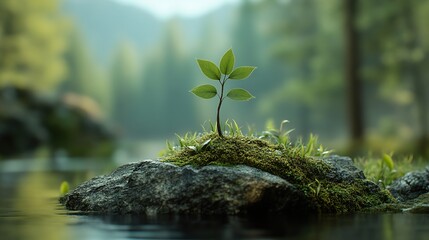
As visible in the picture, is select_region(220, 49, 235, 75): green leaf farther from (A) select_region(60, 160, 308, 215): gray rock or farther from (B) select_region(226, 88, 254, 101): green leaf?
(A) select_region(60, 160, 308, 215): gray rock

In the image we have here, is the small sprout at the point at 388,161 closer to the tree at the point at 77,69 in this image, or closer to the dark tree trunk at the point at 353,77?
the dark tree trunk at the point at 353,77

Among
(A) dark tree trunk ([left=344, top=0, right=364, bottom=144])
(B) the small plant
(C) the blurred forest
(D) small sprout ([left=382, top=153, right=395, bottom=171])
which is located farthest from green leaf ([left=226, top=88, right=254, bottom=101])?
(A) dark tree trunk ([left=344, top=0, right=364, bottom=144])

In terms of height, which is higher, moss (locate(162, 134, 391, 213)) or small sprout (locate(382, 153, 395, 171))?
small sprout (locate(382, 153, 395, 171))

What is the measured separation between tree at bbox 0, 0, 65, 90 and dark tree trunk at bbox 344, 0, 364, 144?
69.5ft

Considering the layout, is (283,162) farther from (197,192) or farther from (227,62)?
(227,62)

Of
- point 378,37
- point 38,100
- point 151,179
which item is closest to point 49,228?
point 151,179

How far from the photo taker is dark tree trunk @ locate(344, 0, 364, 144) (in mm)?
20656

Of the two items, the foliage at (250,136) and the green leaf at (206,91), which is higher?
the green leaf at (206,91)

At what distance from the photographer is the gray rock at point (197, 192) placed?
553 centimetres

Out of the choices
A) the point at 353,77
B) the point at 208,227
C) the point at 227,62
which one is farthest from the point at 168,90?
the point at 208,227

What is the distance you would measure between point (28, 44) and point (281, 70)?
43.6 m

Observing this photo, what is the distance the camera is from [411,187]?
23.0 feet

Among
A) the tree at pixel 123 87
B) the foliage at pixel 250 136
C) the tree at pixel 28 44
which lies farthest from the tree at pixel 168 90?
the foliage at pixel 250 136

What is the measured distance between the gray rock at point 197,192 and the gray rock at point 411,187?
1803 millimetres
